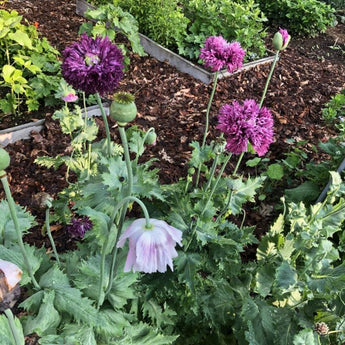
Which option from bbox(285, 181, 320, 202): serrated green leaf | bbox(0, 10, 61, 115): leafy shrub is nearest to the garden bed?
bbox(0, 10, 61, 115): leafy shrub

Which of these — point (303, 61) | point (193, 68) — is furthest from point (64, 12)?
point (303, 61)

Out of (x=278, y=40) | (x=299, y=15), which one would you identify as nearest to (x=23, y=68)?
(x=278, y=40)

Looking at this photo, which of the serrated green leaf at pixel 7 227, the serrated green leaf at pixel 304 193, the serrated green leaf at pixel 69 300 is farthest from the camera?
the serrated green leaf at pixel 304 193

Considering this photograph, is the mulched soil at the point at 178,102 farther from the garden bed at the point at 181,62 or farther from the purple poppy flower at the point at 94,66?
the purple poppy flower at the point at 94,66

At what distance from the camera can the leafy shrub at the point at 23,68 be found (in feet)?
9.91

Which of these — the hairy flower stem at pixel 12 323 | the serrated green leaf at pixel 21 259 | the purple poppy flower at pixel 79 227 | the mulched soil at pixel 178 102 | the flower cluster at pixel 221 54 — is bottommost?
the mulched soil at pixel 178 102

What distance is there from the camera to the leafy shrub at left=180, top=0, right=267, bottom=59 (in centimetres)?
448

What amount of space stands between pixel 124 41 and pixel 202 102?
146 centimetres

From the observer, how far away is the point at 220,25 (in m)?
4.53

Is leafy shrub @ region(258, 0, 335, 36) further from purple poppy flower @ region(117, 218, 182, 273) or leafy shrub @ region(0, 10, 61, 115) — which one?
purple poppy flower @ region(117, 218, 182, 273)

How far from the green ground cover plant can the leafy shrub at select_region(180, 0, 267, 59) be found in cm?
260

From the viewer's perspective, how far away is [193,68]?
4.34m

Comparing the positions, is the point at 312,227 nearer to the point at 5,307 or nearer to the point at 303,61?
the point at 5,307

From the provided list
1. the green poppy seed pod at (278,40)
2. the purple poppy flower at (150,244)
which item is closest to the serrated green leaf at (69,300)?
the purple poppy flower at (150,244)
